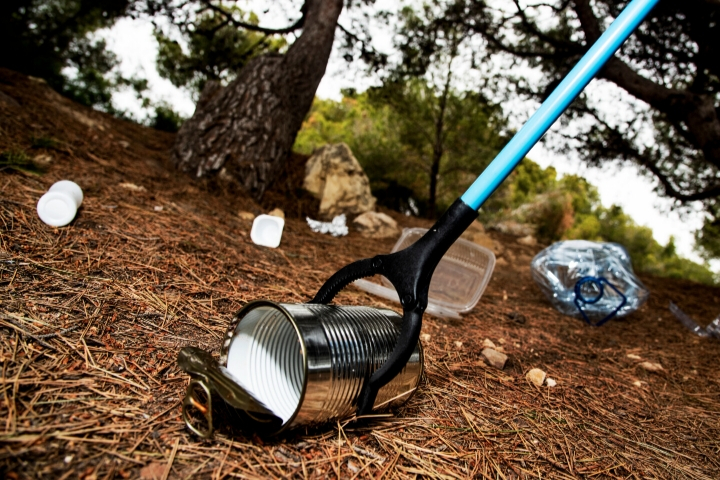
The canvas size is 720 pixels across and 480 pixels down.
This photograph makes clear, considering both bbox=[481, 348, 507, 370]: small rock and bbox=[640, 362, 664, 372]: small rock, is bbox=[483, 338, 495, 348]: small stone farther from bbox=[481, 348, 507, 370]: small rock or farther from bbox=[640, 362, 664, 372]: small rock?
bbox=[640, 362, 664, 372]: small rock

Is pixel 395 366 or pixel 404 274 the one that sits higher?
pixel 404 274

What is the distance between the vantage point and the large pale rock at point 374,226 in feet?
15.4

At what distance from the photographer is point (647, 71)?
4.91m

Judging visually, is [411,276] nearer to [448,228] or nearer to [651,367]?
[448,228]

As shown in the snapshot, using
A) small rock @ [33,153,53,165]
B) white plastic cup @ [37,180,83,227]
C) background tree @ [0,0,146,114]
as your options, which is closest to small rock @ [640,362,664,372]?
white plastic cup @ [37,180,83,227]

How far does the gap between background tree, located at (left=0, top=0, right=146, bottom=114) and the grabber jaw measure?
5712 millimetres

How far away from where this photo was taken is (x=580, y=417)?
1.63 meters

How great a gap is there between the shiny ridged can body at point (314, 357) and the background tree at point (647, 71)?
12.8ft

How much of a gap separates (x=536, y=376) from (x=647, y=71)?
15.3 ft

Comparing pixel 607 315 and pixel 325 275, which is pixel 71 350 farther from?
pixel 607 315

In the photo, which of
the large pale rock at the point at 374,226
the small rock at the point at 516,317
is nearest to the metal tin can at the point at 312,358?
the small rock at the point at 516,317

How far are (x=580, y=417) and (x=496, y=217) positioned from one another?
9897 millimetres

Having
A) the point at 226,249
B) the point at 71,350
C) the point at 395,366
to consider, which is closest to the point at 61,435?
the point at 71,350

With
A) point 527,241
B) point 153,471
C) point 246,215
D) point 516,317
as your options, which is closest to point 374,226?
point 246,215
